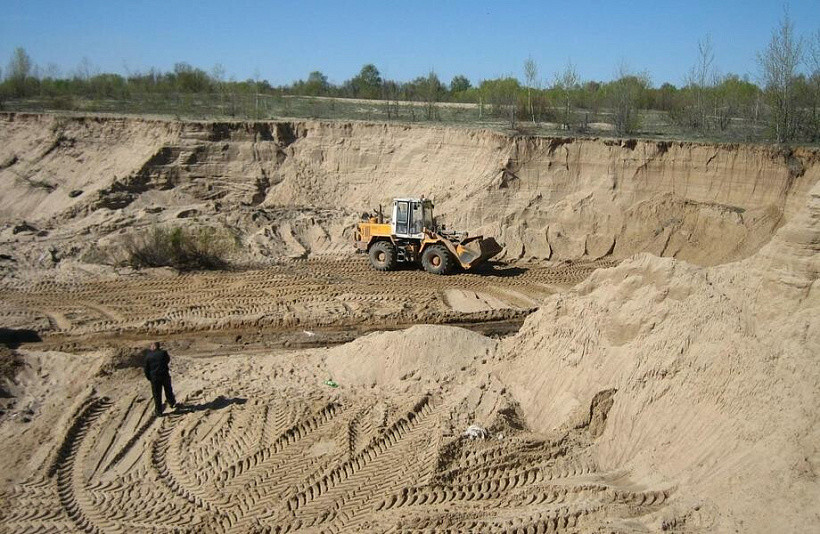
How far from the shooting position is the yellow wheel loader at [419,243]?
1853 centimetres

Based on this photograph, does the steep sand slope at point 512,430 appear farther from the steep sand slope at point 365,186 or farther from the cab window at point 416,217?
the steep sand slope at point 365,186

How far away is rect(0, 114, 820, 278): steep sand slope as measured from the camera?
2089cm

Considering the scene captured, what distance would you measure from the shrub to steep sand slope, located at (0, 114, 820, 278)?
76cm

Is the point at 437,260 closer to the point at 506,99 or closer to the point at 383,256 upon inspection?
the point at 383,256

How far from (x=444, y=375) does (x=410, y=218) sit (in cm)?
781

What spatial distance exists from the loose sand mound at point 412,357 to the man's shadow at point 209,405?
1657 mm

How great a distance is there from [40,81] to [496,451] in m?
33.2

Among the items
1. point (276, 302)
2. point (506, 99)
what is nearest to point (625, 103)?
point (506, 99)

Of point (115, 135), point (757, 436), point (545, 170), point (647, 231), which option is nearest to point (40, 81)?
point (115, 135)

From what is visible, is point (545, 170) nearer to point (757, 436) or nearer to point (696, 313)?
point (696, 313)

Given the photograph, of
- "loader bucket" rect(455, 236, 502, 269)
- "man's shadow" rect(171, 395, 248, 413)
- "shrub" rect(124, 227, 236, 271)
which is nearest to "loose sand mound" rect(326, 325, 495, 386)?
"man's shadow" rect(171, 395, 248, 413)

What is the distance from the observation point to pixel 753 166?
21.2 metres

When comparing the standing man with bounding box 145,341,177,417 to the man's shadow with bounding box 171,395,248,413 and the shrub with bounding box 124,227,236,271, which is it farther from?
the shrub with bounding box 124,227,236,271

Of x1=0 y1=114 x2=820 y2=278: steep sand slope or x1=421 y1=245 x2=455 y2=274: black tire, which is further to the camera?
x1=0 y1=114 x2=820 y2=278: steep sand slope
